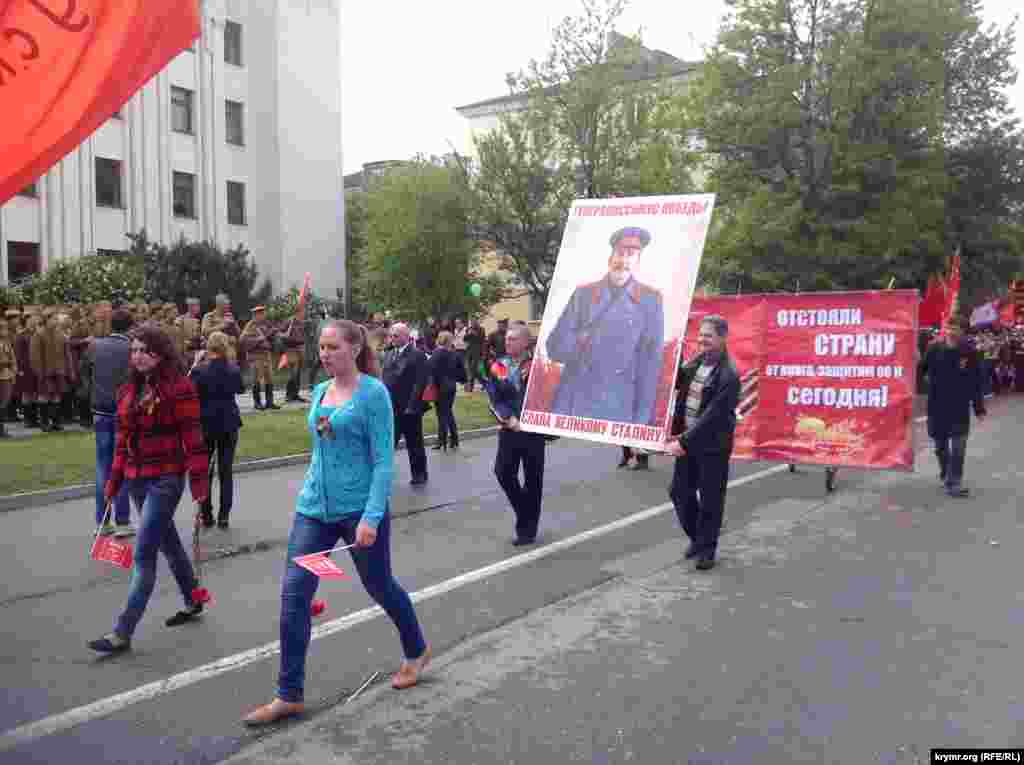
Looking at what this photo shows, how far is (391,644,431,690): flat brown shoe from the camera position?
16.1ft

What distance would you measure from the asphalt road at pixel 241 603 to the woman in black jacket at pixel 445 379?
2916 millimetres

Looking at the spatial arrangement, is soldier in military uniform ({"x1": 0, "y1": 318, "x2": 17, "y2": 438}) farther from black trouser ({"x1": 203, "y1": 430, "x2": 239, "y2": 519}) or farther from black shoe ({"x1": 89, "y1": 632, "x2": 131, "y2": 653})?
black shoe ({"x1": 89, "y1": 632, "x2": 131, "y2": 653})

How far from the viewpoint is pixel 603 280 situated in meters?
7.85

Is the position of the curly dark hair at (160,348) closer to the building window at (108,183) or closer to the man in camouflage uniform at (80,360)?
the man in camouflage uniform at (80,360)

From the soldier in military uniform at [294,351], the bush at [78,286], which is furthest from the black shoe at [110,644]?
the bush at [78,286]

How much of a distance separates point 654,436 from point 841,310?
507cm

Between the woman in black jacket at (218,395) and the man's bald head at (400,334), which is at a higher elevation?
the man's bald head at (400,334)

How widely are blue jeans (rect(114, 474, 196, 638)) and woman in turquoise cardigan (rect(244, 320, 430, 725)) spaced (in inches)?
51.4

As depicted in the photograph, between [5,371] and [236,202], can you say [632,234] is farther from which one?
[236,202]

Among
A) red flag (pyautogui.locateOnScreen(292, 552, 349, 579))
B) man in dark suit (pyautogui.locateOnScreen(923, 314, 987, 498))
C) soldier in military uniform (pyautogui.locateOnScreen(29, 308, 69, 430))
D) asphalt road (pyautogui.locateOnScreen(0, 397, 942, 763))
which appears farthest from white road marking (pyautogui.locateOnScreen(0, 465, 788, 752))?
soldier in military uniform (pyautogui.locateOnScreen(29, 308, 69, 430))

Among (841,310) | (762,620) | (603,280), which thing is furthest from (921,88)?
(762,620)

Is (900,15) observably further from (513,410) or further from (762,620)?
(762,620)

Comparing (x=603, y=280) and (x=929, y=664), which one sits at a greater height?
(x=603, y=280)

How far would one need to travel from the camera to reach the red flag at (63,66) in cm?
317
